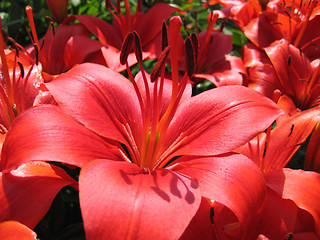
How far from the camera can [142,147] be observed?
0.75 metres

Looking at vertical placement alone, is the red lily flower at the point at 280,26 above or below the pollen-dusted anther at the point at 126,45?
below

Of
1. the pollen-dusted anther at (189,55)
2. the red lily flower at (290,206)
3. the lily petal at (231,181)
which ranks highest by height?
the pollen-dusted anther at (189,55)

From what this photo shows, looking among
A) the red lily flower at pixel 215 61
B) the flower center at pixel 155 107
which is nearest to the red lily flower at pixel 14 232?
the flower center at pixel 155 107

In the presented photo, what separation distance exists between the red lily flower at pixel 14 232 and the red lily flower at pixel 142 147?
10 cm

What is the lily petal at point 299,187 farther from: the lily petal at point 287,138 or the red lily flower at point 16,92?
the red lily flower at point 16,92

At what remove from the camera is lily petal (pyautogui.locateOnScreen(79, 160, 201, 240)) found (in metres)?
0.51

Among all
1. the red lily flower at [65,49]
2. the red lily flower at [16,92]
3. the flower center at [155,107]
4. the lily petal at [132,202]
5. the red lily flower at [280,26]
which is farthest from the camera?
the red lily flower at [280,26]

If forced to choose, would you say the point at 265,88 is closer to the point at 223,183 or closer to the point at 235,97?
the point at 235,97

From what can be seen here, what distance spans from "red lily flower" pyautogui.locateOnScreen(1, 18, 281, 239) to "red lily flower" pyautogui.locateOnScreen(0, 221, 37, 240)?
97mm

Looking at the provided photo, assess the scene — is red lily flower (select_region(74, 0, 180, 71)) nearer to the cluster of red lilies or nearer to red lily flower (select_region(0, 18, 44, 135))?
the cluster of red lilies

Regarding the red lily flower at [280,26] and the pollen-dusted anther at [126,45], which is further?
the red lily flower at [280,26]

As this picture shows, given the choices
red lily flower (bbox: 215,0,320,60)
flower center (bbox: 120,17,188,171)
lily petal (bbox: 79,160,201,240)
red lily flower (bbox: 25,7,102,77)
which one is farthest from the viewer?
red lily flower (bbox: 215,0,320,60)

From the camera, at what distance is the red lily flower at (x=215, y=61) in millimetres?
1100

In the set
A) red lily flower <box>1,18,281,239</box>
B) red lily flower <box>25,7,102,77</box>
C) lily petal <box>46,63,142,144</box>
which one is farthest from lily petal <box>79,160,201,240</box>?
red lily flower <box>25,7,102,77</box>
